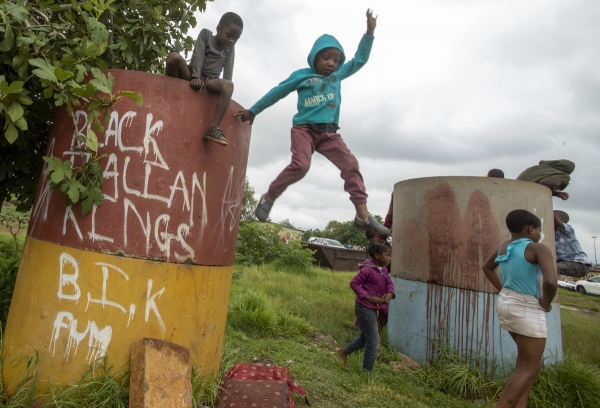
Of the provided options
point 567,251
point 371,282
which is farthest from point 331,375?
point 567,251

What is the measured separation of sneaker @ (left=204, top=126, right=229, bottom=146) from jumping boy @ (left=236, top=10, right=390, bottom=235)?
38 centimetres

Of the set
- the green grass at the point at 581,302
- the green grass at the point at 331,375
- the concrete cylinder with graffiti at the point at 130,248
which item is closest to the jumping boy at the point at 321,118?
the concrete cylinder with graffiti at the point at 130,248

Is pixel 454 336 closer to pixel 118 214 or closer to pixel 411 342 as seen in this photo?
pixel 411 342

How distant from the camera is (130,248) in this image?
2719mm

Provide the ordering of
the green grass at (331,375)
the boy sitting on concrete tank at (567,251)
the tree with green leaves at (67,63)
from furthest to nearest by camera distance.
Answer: the boy sitting on concrete tank at (567,251)
the green grass at (331,375)
the tree with green leaves at (67,63)

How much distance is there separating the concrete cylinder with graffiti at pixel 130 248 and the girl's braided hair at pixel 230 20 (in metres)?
0.72

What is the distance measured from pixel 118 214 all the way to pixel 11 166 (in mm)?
1701

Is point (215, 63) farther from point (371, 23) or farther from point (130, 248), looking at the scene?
point (130, 248)

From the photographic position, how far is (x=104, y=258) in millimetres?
2680

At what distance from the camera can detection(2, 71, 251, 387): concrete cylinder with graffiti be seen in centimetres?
265

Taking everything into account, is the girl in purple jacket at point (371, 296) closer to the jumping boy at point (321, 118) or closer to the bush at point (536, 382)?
the bush at point (536, 382)

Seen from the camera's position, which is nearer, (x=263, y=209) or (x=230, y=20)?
(x=263, y=209)

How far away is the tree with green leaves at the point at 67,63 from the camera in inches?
93.0

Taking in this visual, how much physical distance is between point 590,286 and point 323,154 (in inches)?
1118
